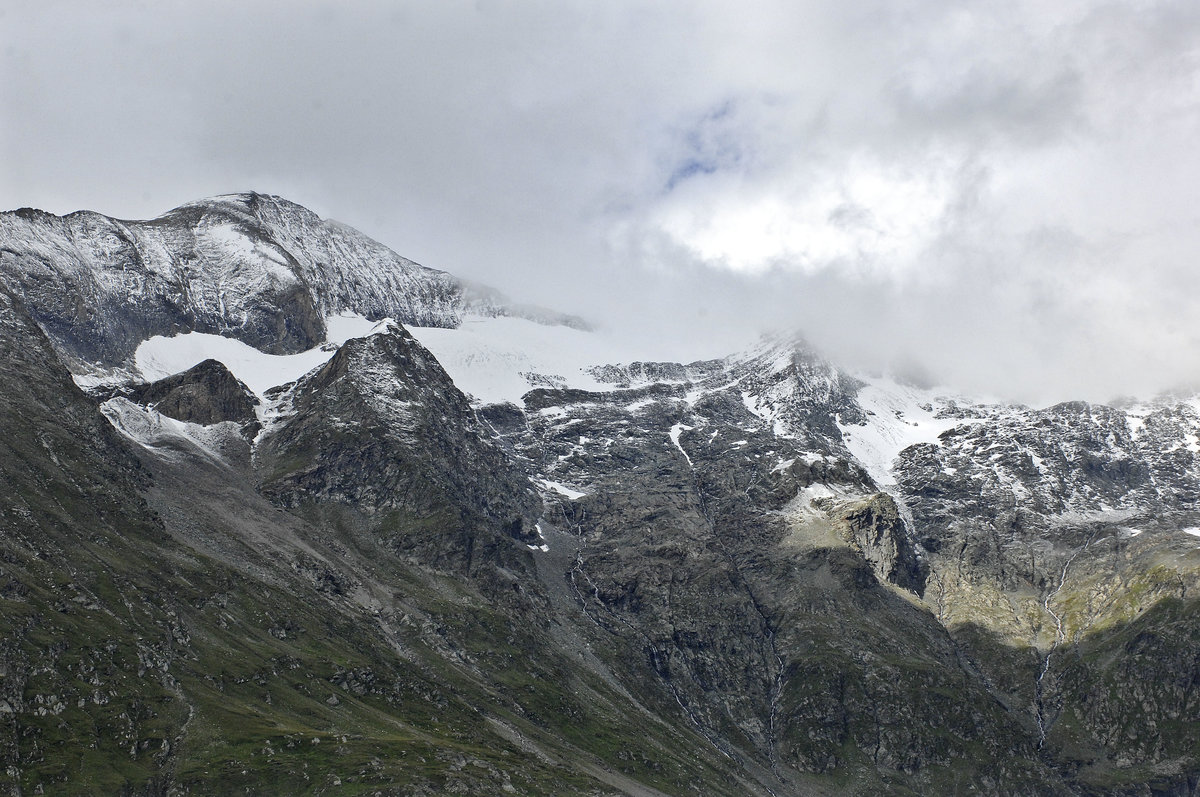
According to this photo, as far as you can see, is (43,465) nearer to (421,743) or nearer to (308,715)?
(308,715)

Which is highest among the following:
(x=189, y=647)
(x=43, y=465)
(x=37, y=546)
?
(x=43, y=465)

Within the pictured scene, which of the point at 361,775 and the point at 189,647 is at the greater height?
the point at 189,647

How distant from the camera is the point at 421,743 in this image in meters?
162

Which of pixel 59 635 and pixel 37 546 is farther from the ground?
pixel 37 546

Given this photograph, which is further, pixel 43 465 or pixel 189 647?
pixel 43 465

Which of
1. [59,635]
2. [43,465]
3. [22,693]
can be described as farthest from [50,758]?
[43,465]

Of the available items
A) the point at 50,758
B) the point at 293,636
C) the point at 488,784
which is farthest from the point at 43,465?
the point at 488,784

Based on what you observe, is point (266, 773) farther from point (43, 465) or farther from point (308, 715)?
point (43, 465)

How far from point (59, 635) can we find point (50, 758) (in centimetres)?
2637

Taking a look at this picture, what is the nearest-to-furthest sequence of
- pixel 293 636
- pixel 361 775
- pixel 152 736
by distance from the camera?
pixel 152 736
pixel 361 775
pixel 293 636

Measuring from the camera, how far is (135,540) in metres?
195

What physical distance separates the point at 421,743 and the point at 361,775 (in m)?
23.5

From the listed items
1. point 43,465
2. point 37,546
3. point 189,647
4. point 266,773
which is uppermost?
point 43,465

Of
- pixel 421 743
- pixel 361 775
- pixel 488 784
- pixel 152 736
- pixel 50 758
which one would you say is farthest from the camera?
pixel 421 743
